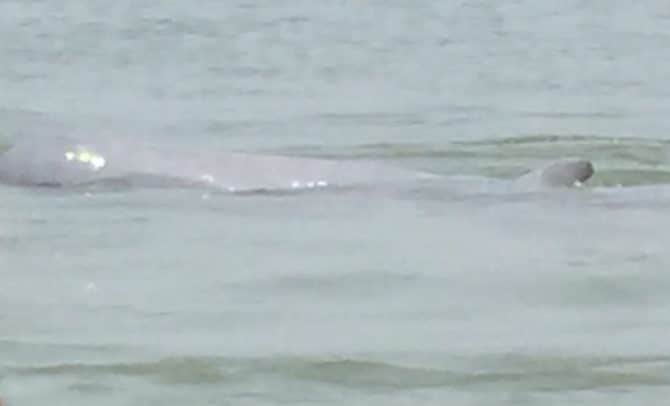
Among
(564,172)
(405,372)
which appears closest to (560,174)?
(564,172)

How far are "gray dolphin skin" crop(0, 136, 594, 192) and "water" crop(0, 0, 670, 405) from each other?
0.42 feet

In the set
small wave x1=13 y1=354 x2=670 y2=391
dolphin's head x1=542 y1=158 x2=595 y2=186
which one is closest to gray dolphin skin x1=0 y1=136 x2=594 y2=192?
dolphin's head x1=542 y1=158 x2=595 y2=186

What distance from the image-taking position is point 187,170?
363 inches

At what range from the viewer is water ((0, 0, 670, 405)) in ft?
19.3

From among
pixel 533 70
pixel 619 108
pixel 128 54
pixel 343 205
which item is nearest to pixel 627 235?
pixel 343 205

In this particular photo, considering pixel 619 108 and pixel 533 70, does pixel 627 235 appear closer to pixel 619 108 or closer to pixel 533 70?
pixel 619 108

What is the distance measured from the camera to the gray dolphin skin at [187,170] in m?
9.09

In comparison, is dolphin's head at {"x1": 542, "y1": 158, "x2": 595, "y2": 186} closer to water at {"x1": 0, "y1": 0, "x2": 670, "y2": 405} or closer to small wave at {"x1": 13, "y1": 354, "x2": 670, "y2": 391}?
water at {"x1": 0, "y1": 0, "x2": 670, "y2": 405}

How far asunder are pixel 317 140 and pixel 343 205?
246cm

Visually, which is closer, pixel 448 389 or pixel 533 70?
pixel 448 389

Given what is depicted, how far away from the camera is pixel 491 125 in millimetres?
12008

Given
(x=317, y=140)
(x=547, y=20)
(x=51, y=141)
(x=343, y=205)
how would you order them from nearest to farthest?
(x=343, y=205) → (x=51, y=141) → (x=317, y=140) → (x=547, y=20)

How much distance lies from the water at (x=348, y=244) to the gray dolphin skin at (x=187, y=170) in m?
0.13

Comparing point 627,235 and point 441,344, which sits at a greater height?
point 627,235
